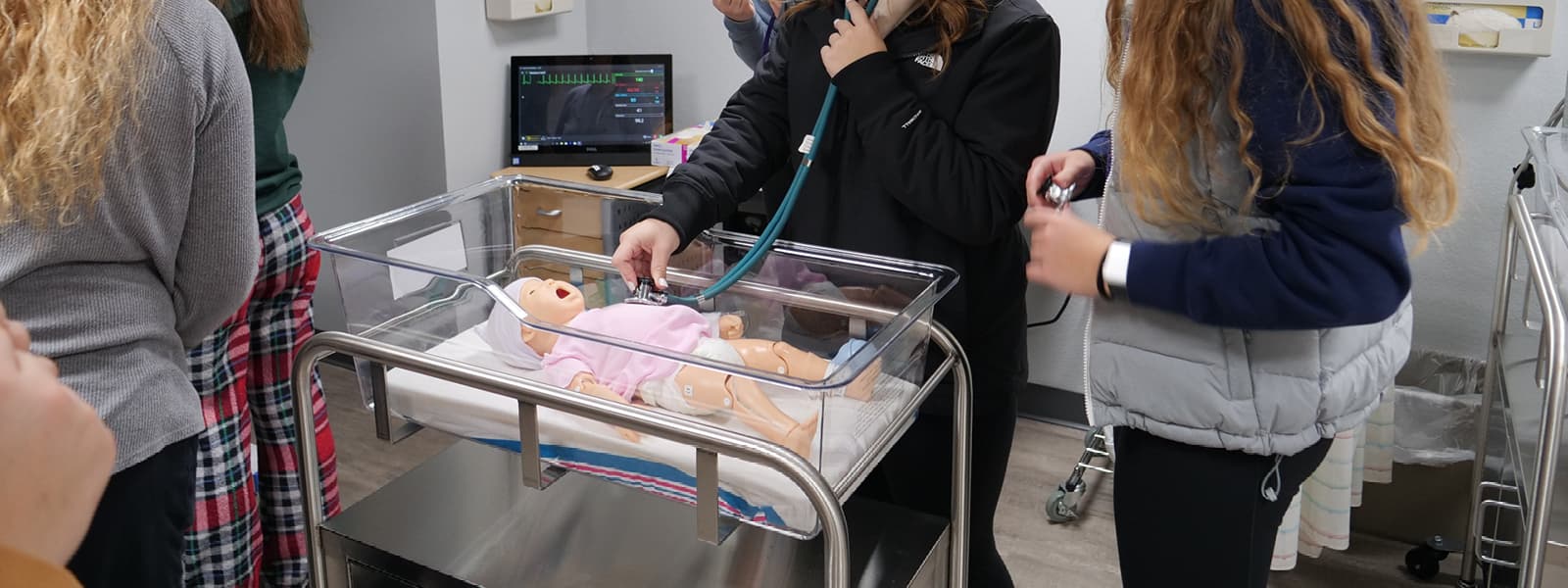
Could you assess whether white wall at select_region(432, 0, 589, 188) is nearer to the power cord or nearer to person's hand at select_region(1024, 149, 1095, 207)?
the power cord

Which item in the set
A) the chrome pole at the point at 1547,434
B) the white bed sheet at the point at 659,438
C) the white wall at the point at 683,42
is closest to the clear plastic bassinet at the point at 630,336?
the white bed sheet at the point at 659,438

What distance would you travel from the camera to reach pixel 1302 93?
1.07m

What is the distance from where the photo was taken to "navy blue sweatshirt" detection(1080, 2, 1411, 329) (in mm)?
1074

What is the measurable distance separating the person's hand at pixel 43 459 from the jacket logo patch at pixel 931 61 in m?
1.11

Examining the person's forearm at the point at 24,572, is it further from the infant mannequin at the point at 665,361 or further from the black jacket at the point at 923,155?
the black jacket at the point at 923,155

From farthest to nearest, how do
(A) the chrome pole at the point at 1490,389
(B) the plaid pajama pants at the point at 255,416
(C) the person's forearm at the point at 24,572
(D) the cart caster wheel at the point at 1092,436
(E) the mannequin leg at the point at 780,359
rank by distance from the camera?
(D) the cart caster wheel at the point at 1092,436
(A) the chrome pole at the point at 1490,389
(B) the plaid pajama pants at the point at 255,416
(E) the mannequin leg at the point at 780,359
(C) the person's forearm at the point at 24,572

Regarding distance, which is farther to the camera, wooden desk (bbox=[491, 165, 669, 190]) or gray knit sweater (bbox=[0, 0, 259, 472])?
wooden desk (bbox=[491, 165, 669, 190])

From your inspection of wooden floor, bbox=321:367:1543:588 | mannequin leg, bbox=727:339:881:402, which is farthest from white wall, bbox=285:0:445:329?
mannequin leg, bbox=727:339:881:402

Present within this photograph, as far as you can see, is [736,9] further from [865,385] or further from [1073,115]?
[865,385]

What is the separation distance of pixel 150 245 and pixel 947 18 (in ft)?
3.06

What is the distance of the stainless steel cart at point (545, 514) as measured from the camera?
1321 millimetres

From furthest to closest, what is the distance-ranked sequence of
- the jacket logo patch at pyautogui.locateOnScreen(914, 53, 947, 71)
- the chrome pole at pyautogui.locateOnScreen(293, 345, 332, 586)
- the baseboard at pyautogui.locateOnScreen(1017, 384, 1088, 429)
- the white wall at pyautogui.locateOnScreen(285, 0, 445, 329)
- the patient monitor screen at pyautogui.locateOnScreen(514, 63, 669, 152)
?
the patient monitor screen at pyautogui.locateOnScreen(514, 63, 669, 152) < the baseboard at pyautogui.locateOnScreen(1017, 384, 1088, 429) < the white wall at pyautogui.locateOnScreen(285, 0, 445, 329) < the jacket logo patch at pyautogui.locateOnScreen(914, 53, 947, 71) < the chrome pole at pyautogui.locateOnScreen(293, 345, 332, 586)

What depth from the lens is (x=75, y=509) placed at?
58 centimetres

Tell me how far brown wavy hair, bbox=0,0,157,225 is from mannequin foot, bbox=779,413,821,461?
2.34 feet
